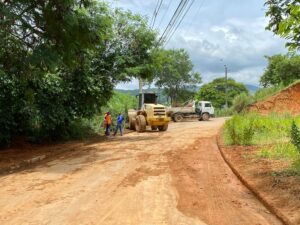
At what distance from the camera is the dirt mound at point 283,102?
38.6m

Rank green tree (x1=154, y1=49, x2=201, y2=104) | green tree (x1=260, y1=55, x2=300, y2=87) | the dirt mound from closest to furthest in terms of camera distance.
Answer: the dirt mound < green tree (x1=260, y1=55, x2=300, y2=87) < green tree (x1=154, y1=49, x2=201, y2=104)

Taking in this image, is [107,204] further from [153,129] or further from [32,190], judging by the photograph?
[153,129]

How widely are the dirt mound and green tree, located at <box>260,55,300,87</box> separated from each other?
47.2 ft

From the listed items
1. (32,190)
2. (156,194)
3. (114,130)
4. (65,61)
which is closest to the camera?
(156,194)

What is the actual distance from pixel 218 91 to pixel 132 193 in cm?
9312

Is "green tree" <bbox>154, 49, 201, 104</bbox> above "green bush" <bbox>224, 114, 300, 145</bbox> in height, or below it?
above

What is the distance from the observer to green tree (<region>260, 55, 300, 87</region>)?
190ft

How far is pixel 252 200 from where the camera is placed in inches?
366

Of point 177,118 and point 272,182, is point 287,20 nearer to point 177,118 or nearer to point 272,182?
point 272,182

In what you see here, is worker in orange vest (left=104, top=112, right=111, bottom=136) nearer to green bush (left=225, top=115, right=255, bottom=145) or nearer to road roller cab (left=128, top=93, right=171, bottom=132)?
road roller cab (left=128, top=93, right=171, bottom=132)

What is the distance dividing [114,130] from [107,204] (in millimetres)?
21642

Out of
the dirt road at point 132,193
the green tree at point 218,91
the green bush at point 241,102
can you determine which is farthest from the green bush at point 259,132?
the green tree at point 218,91

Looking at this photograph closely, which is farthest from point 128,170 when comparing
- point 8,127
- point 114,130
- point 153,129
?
point 153,129

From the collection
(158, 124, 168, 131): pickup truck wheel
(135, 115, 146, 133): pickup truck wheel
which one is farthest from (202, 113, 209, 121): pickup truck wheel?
(135, 115, 146, 133): pickup truck wheel
